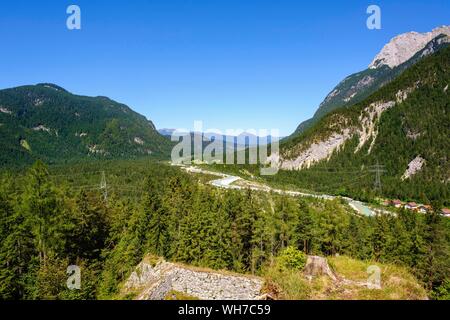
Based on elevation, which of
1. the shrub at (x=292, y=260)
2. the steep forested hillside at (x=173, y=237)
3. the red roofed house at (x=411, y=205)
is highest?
the shrub at (x=292, y=260)

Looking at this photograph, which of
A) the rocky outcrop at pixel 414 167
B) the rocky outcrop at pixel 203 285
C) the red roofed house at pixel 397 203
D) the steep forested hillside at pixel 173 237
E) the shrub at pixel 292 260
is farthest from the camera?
the rocky outcrop at pixel 414 167

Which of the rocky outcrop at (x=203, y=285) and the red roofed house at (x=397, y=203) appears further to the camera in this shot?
the red roofed house at (x=397, y=203)

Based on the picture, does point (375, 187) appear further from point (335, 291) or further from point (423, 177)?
point (335, 291)

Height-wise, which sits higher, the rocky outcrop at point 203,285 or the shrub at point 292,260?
the shrub at point 292,260

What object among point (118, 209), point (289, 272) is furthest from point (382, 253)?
point (118, 209)

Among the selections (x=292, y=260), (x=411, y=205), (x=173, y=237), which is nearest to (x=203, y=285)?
(x=292, y=260)

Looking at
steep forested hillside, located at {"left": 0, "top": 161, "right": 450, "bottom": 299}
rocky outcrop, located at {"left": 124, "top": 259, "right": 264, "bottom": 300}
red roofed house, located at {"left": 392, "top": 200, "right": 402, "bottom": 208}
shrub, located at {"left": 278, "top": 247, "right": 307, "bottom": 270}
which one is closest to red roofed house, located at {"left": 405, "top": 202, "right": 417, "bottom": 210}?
red roofed house, located at {"left": 392, "top": 200, "right": 402, "bottom": 208}

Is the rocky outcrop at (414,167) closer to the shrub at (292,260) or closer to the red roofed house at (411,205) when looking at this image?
the red roofed house at (411,205)

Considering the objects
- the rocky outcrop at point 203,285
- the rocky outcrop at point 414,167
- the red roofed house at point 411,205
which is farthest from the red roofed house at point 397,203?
the rocky outcrop at point 203,285

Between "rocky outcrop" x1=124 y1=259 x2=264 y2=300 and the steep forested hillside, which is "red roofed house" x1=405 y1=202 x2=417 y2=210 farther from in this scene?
"rocky outcrop" x1=124 y1=259 x2=264 y2=300

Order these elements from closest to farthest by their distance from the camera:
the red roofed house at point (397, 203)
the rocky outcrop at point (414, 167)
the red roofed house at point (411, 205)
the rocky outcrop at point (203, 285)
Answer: the rocky outcrop at point (203, 285), the red roofed house at point (411, 205), the red roofed house at point (397, 203), the rocky outcrop at point (414, 167)

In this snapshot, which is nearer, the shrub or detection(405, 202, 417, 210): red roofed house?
the shrub
